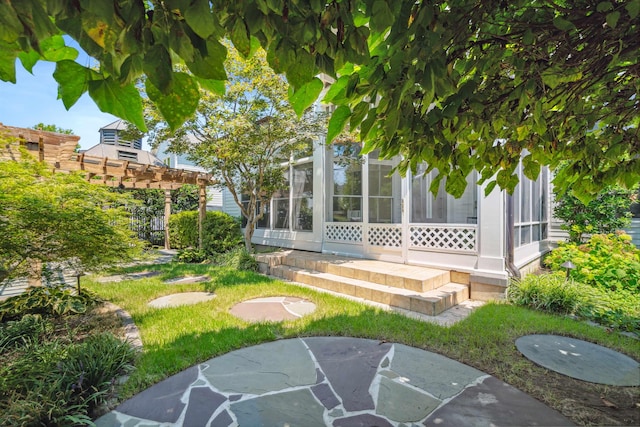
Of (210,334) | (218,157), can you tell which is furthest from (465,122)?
(218,157)

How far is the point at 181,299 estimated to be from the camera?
16.4ft

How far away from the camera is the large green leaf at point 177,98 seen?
0.72 m

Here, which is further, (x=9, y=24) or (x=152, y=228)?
(x=152, y=228)

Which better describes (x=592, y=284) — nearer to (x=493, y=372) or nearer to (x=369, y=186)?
(x=493, y=372)

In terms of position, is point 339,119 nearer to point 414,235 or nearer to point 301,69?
point 301,69

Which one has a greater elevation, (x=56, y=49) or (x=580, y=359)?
(x=56, y=49)

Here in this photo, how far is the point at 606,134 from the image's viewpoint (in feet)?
5.57

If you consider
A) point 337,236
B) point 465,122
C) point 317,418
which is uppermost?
point 465,122

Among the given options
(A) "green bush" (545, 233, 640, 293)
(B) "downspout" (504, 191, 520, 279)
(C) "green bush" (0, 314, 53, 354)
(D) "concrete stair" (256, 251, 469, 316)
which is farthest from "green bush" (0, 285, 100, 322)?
(A) "green bush" (545, 233, 640, 293)

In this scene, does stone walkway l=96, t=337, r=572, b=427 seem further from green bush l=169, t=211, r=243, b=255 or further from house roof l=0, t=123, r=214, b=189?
green bush l=169, t=211, r=243, b=255

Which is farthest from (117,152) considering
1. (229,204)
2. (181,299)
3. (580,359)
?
(580,359)

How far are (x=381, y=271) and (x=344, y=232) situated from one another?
86.7 inches

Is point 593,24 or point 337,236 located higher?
point 593,24

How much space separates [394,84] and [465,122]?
1.65ft
